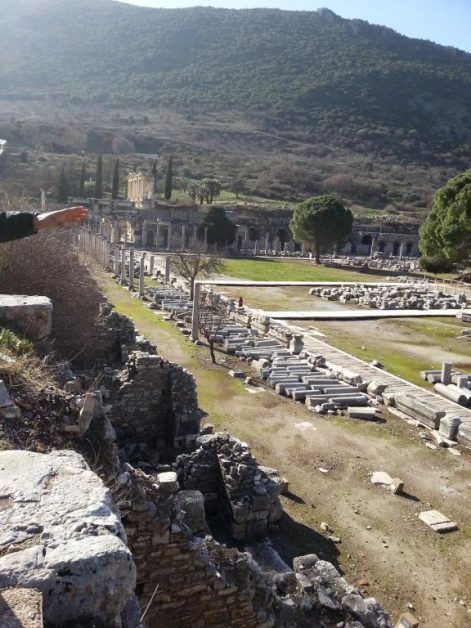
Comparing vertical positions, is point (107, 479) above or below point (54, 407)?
below

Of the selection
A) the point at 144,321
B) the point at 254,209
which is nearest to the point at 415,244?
the point at 254,209

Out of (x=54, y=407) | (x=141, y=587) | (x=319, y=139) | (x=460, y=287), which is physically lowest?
(x=460, y=287)

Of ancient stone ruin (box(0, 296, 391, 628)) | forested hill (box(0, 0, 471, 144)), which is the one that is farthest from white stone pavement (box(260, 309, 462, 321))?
forested hill (box(0, 0, 471, 144))

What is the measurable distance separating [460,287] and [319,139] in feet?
354

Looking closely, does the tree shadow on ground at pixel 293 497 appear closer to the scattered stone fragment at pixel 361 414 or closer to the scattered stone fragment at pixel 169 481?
the scattered stone fragment at pixel 169 481

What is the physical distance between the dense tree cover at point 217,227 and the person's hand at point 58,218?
58.5m

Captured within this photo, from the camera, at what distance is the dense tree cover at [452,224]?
3556 cm

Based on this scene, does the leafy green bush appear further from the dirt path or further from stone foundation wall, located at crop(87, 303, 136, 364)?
stone foundation wall, located at crop(87, 303, 136, 364)

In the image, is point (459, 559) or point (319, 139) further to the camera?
point (319, 139)

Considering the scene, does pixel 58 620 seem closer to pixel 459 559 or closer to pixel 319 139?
pixel 459 559

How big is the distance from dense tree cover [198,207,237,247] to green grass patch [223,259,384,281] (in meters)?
4.64

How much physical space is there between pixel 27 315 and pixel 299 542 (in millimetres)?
5997

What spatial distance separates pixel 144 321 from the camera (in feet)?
89.0

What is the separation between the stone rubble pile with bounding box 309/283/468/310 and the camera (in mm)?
37875
